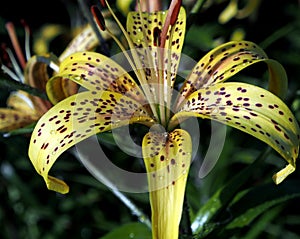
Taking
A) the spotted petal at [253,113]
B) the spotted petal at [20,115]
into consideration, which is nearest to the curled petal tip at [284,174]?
the spotted petal at [253,113]

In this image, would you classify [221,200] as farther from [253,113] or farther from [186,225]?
[253,113]

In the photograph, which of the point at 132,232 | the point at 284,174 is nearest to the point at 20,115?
the point at 132,232

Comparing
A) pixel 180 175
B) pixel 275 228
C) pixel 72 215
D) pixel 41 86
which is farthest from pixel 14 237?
pixel 180 175

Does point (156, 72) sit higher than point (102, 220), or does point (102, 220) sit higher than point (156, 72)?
point (156, 72)

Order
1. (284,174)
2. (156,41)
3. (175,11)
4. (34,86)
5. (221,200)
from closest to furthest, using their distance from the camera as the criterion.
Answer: (284,174) → (175,11) → (156,41) → (221,200) → (34,86)

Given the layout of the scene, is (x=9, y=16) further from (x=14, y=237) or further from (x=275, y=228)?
(x=275, y=228)

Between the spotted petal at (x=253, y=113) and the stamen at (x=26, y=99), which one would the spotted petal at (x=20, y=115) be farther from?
the spotted petal at (x=253, y=113)
